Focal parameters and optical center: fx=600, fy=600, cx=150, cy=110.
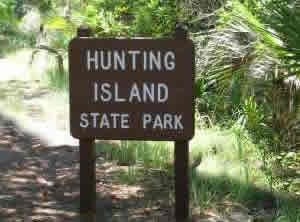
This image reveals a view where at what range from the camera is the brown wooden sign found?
4012 mm

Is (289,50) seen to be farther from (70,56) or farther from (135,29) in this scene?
(135,29)

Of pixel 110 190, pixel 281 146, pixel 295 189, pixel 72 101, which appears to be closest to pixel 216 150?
pixel 281 146

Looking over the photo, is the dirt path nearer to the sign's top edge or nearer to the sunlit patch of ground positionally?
the sign's top edge

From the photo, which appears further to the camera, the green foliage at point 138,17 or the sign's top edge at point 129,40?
the green foliage at point 138,17

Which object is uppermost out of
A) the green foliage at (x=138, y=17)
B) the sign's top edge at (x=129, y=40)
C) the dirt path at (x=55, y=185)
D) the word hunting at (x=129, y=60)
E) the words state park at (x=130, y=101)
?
the green foliage at (x=138, y=17)

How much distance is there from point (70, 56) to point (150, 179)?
1.62 metres

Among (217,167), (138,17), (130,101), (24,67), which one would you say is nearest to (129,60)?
(130,101)

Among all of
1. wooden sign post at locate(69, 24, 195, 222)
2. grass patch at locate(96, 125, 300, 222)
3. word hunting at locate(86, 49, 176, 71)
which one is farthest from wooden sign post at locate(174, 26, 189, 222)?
word hunting at locate(86, 49, 176, 71)

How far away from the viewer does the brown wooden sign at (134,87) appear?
13.2 ft

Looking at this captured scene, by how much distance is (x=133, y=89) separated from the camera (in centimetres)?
407

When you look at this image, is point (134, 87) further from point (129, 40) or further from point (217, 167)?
point (217, 167)

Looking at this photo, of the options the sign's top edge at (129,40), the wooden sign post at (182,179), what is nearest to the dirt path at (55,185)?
the wooden sign post at (182,179)

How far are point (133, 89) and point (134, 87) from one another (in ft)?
0.05

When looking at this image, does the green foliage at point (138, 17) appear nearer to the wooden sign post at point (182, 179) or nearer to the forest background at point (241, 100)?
the forest background at point (241, 100)
